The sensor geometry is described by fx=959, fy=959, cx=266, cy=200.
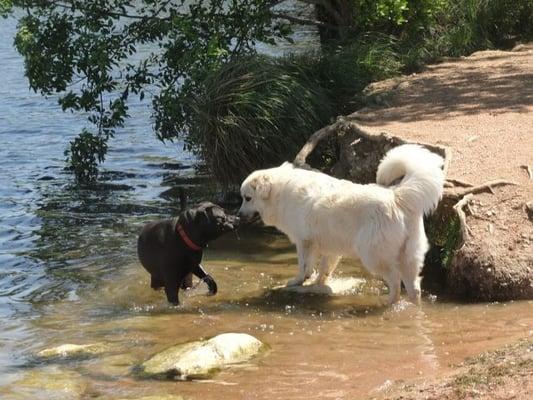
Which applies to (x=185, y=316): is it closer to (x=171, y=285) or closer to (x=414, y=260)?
(x=171, y=285)

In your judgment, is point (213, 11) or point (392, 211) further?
point (213, 11)

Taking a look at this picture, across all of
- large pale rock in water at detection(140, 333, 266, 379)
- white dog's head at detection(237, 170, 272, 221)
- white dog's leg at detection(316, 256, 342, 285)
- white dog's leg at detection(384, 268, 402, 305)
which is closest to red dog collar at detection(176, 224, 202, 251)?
white dog's head at detection(237, 170, 272, 221)

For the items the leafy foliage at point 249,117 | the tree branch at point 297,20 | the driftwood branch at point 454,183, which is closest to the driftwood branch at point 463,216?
the driftwood branch at point 454,183

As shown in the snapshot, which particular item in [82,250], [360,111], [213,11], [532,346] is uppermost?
[213,11]

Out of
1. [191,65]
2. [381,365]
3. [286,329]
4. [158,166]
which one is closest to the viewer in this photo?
[381,365]

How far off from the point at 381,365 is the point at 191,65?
712cm

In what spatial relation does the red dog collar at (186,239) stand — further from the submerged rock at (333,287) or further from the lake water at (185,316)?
the submerged rock at (333,287)

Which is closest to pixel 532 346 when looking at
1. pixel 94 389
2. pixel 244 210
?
pixel 94 389

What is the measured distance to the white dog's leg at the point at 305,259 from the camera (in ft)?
29.8

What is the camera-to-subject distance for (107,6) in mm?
14000

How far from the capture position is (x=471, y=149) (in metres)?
10.3

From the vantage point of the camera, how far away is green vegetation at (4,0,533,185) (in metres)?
12.1

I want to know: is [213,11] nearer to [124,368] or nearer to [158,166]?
[158,166]

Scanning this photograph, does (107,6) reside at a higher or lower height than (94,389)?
higher
